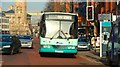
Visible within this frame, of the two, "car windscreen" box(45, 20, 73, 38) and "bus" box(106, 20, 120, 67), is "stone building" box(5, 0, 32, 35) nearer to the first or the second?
"car windscreen" box(45, 20, 73, 38)

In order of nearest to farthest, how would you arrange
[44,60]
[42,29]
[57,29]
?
[44,60] → [57,29] → [42,29]

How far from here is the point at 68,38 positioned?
27547 millimetres

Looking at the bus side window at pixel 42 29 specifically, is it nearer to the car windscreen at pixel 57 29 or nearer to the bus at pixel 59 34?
the bus at pixel 59 34

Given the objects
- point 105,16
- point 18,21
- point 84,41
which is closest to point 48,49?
point 105,16

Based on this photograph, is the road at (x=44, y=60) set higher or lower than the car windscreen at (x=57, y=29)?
lower

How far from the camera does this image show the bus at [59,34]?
27.5m

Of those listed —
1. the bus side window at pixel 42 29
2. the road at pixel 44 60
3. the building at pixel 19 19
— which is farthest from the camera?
the building at pixel 19 19

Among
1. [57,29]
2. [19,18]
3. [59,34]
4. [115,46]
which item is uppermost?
[19,18]

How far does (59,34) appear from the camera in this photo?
2764cm

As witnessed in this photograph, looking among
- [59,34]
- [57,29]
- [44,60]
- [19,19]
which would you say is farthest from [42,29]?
[19,19]

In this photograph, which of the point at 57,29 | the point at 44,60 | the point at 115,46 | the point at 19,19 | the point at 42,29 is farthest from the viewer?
the point at 19,19

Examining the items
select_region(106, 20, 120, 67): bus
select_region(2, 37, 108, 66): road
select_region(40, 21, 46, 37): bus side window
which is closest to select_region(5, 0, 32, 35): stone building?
select_region(40, 21, 46, 37): bus side window

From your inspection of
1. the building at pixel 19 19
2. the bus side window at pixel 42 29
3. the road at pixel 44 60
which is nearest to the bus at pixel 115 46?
the road at pixel 44 60

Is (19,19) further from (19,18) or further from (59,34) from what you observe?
(59,34)
